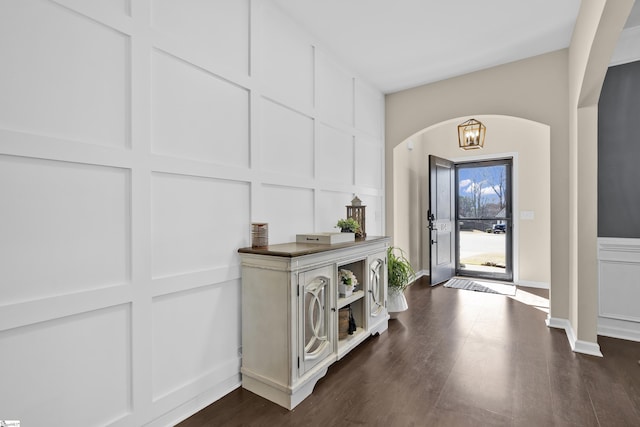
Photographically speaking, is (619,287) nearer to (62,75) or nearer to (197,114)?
(197,114)

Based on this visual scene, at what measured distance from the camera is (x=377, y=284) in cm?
288

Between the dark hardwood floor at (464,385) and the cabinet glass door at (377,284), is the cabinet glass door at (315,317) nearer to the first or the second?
the dark hardwood floor at (464,385)

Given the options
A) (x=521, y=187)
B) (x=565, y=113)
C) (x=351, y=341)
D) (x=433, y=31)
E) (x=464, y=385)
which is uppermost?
(x=433, y=31)

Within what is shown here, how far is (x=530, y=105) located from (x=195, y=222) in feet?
11.3

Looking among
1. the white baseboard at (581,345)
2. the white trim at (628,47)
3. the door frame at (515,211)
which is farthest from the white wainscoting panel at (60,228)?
the door frame at (515,211)

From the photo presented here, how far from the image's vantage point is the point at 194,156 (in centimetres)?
182

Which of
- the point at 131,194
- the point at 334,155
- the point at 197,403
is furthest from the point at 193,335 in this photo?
the point at 334,155

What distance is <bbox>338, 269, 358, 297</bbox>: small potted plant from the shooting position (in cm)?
243

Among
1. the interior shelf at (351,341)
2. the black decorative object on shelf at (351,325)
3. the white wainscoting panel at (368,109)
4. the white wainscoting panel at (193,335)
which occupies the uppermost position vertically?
the white wainscoting panel at (368,109)

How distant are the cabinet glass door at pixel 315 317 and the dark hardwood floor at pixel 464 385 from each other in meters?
0.23

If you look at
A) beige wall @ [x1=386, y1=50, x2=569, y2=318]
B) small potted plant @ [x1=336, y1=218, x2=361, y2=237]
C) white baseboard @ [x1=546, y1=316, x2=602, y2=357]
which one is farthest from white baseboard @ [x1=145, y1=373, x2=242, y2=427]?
beige wall @ [x1=386, y1=50, x2=569, y2=318]

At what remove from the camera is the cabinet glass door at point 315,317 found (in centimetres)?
191

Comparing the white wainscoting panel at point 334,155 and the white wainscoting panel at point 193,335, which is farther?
the white wainscoting panel at point 334,155

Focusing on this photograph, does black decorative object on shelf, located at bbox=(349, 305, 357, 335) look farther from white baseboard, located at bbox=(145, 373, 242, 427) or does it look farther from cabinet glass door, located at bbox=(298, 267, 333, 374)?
white baseboard, located at bbox=(145, 373, 242, 427)
